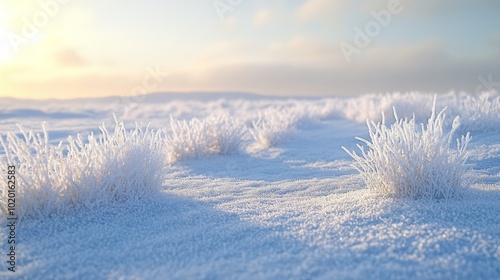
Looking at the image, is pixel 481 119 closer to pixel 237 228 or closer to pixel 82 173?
pixel 237 228

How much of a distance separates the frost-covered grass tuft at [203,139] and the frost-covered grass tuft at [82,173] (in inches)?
93.7

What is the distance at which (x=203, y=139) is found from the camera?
255 inches

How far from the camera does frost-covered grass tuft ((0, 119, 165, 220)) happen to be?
114 inches

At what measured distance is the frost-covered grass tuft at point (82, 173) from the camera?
2908 mm

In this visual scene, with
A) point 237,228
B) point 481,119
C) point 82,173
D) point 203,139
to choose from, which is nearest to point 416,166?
point 237,228

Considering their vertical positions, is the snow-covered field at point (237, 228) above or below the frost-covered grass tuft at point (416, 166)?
below

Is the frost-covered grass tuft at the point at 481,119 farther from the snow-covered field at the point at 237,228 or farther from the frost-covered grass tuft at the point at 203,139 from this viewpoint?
the frost-covered grass tuft at the point at 203,139

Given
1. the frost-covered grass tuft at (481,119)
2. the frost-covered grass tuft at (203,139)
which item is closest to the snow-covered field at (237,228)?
the frost-covered grass tuft at (203,139)

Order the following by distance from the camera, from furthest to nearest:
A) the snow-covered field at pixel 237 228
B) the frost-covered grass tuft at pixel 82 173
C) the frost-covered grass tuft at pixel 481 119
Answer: the frost-covered grass tuft at pixel 481 119
the frost-covered grass tuft at pixel 82 173
the snow-covered field at pixel 237 228

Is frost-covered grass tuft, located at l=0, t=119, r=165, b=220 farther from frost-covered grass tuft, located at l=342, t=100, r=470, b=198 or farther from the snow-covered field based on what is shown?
frost-covered grass tuft, located at l=342, t=100, r=470, b=198

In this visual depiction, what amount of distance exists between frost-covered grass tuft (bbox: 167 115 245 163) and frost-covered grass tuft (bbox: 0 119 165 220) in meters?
2.38

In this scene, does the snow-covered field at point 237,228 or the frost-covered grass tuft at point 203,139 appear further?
the frost-covered grass tuft at point 203,139

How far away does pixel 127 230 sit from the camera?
2738mm

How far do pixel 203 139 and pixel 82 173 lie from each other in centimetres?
338
